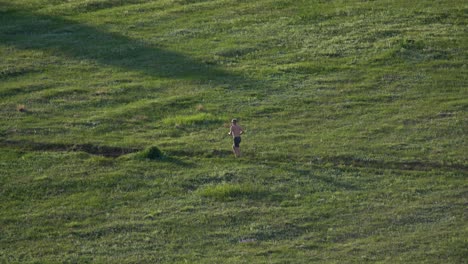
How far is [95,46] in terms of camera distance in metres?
66.3

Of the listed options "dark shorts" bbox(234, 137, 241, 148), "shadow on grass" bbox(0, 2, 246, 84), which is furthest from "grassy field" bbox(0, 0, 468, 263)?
"dark shorts" bbox(234, 137, 241, 148)

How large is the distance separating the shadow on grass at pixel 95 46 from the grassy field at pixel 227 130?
18cm

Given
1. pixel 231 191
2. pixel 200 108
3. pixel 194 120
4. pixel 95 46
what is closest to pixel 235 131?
pixel 231 191

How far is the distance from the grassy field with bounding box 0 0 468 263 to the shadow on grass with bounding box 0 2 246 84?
181mm

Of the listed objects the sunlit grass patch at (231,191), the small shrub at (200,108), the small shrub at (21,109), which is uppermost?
the small shrub at (21,109)

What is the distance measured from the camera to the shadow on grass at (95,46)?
199ft

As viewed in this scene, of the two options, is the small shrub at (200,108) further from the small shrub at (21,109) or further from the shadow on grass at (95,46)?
the small shrub at (21,109)

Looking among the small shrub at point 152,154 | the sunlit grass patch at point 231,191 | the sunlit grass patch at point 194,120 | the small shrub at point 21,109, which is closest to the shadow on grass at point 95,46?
the sunlit grass patch at point 194,120

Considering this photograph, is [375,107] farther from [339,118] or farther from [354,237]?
[354,237]

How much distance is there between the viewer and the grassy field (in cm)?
3859

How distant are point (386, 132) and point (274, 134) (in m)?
5.29

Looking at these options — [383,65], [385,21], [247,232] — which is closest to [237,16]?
[385,21]

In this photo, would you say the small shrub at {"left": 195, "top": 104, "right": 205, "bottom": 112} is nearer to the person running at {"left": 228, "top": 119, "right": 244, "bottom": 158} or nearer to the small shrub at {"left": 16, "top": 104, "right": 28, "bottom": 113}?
the person running at {"left": 228, "top": 119, "right": 244, "bottom": 158}

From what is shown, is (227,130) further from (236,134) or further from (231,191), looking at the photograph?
(231,191)
